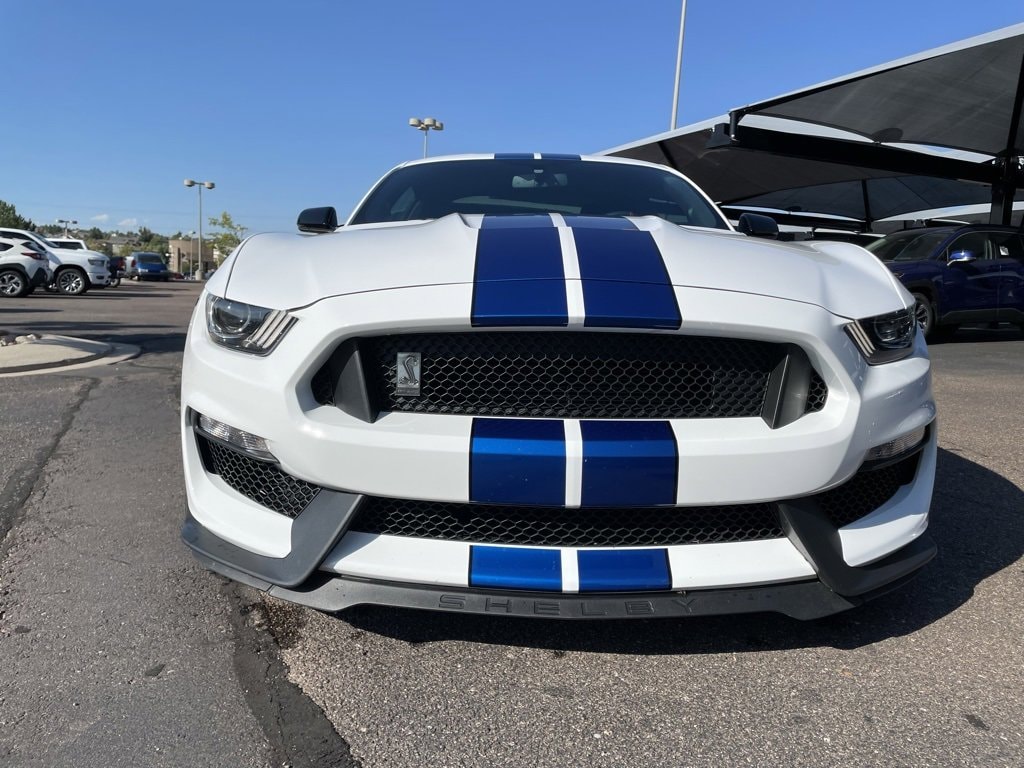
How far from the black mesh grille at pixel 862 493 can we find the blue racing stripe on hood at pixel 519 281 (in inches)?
32.2

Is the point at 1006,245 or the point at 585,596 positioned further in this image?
the point at 1006,245

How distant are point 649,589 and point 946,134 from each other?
50.7ft

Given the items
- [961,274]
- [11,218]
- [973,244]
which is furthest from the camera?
[11,218]

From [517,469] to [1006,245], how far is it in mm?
10727

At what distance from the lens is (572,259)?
1.90 meters


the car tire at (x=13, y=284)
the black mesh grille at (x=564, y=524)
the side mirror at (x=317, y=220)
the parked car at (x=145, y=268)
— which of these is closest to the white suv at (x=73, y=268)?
the car tire at (x=13, y=284)

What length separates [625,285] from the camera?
1811 mm

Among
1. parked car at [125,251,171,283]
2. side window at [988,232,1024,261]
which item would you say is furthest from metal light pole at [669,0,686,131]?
parked car at [125,251,171,283]

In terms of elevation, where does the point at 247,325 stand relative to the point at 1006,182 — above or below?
above

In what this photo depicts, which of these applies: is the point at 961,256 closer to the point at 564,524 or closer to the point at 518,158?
the point at 518,158

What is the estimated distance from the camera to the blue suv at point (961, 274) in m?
9.25

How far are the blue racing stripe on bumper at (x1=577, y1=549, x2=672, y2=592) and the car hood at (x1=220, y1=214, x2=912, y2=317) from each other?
0.67m

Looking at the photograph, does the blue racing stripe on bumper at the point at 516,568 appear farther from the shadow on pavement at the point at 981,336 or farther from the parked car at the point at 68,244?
the parked car at the point at 68,244

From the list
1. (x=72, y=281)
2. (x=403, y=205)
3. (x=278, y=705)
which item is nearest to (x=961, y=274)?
(x=403, y=205)
